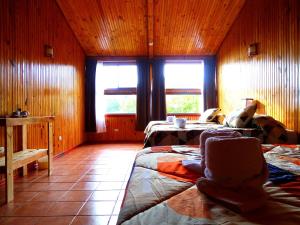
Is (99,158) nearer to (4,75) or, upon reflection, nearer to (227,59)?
(4,75)

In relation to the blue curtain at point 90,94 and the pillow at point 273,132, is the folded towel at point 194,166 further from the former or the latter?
the blue curtain at point 90,94

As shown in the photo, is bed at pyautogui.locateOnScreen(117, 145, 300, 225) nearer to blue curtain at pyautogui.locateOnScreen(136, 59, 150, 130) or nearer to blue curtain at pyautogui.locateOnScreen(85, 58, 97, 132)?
blue curtain at pyautogui.locateOnScreen(136, 59, 150, 130)

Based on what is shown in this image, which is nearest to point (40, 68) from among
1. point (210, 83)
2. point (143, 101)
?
point (143, 101)

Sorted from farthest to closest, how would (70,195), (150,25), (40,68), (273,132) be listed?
(150,25) < (40,68) < (273,132) < (70,195)

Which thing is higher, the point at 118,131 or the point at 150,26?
the point at 150,26

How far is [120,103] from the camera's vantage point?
6.40 metres

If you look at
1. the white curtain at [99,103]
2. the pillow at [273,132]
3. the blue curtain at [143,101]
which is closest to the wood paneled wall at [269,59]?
the pillow at [273,132]

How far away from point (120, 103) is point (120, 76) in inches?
27.9

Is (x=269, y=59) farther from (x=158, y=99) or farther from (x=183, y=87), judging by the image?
(x=158, y=99)

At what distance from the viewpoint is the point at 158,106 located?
245 inches

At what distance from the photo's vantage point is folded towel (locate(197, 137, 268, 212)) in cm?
67

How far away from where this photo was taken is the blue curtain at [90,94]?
20.2 ft

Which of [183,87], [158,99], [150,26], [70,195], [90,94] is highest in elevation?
[150,26]

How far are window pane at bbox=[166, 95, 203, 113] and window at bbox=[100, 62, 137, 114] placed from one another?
0.95 meters
